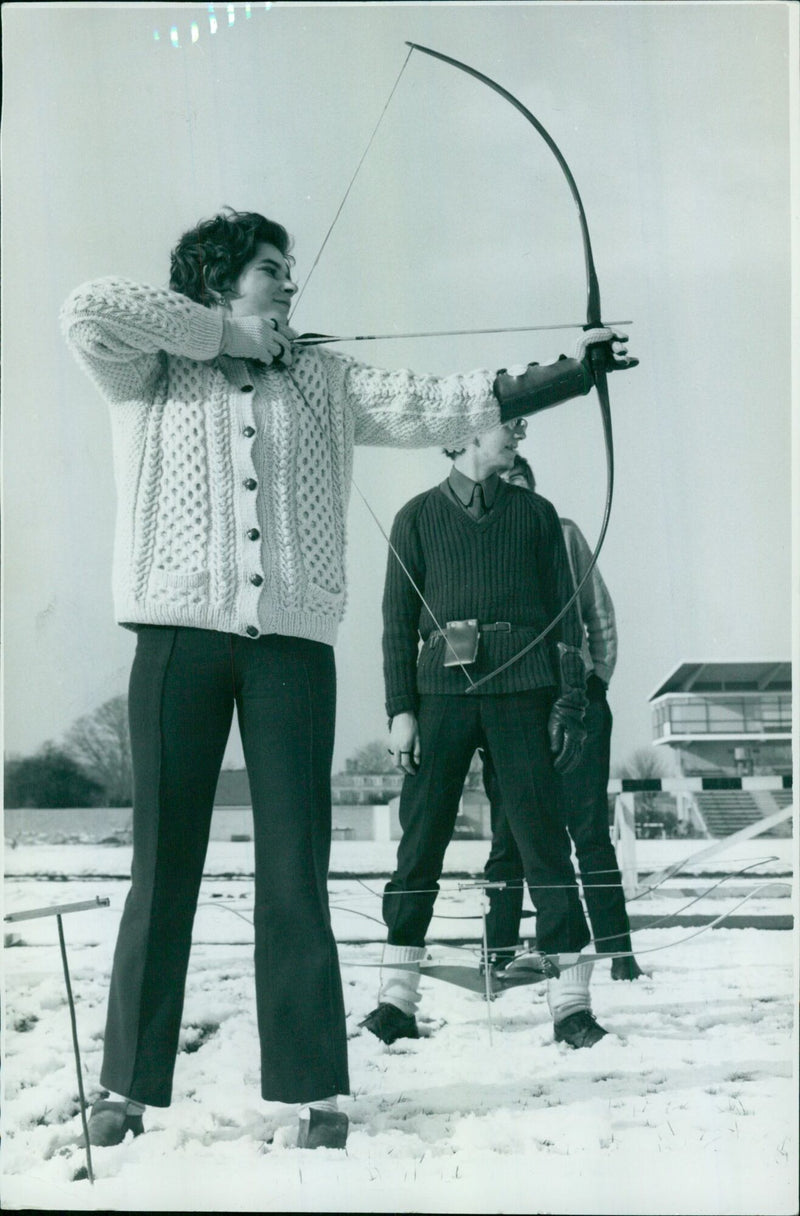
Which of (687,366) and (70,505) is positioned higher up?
(687,366)

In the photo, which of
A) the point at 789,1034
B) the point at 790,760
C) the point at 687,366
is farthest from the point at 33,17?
the point at 789,1034

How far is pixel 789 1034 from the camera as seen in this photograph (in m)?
2.39

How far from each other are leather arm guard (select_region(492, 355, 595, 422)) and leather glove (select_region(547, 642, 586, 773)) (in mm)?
429

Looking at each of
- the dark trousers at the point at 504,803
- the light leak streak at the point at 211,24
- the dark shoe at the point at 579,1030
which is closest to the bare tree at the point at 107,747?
the dark trousers at the point at 504,803

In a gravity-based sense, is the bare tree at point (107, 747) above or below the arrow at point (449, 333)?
below

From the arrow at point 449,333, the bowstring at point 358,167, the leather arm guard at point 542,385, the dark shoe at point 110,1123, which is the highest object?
the bowstring at point 358,167

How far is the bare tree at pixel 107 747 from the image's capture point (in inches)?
97.3

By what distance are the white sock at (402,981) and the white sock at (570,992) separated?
233mm

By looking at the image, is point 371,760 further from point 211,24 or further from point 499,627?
point 211,24

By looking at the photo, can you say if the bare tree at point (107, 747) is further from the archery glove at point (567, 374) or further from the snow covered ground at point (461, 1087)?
the archery glove at point (567, 374)

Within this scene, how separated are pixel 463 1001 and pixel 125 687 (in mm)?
820

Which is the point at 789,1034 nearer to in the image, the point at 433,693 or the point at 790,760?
the point at 790,760

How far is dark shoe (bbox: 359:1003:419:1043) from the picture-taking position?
2410mm

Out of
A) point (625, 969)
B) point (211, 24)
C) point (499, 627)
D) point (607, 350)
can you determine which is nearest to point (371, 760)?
point (499, 627)
